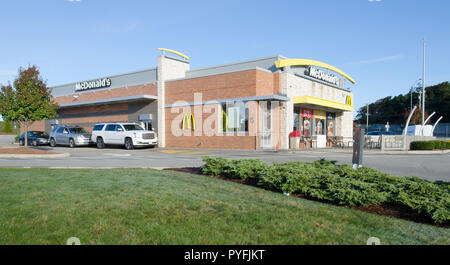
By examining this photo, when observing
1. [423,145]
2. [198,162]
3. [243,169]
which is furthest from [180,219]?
[423,145]

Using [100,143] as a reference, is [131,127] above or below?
above

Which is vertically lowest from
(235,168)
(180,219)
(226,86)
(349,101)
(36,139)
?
(180,219)

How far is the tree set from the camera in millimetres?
19056

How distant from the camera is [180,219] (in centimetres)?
447

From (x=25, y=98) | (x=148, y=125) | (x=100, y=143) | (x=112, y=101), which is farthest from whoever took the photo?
(x=112, y=101)

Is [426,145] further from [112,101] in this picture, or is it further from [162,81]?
[112,101]

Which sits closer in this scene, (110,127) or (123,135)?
(123,135)

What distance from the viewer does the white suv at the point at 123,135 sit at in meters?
23.3

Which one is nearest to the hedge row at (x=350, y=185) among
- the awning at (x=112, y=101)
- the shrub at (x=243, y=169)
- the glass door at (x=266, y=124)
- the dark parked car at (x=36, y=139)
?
the shrub at (x=243, y=169)

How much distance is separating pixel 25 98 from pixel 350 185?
19.6 meters

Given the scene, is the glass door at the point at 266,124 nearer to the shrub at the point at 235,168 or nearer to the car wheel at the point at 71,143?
the shrub at the point at 235,168

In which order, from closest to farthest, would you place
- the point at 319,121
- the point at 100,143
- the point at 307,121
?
the point at 100,143 → the point at 307,121 → the point at 319,121
